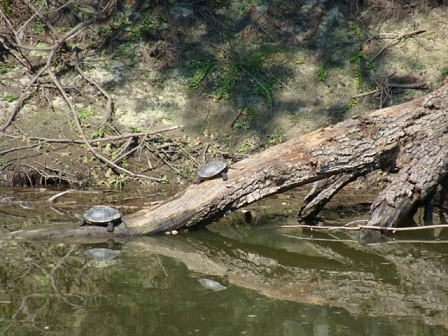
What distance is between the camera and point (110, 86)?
10008 millimetres

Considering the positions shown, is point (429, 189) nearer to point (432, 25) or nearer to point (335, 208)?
point (335, 208)

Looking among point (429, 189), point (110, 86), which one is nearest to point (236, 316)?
point (429, 189)

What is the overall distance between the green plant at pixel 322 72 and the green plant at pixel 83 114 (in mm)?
3357

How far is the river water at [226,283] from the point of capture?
4629mm

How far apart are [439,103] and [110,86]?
5.00 meters

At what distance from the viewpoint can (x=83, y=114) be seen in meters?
9.64

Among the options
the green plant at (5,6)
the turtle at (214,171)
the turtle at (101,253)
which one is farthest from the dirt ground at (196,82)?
the turtle at (101,253)

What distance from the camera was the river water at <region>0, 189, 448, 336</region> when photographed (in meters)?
4.63

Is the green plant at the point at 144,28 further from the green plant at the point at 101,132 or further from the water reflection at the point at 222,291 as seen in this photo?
the water reflection at the point at 222,291

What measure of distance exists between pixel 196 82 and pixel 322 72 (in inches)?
73.5

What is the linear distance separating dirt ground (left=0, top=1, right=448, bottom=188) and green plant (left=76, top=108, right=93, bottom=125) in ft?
0.05

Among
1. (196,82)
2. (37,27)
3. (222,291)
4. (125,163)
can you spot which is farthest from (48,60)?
(222,291)

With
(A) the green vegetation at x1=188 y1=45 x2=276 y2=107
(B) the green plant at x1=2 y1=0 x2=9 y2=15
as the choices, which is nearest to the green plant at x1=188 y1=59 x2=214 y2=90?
(A) the green vegetation at x1=188 y1=45 x2=276 y2=107

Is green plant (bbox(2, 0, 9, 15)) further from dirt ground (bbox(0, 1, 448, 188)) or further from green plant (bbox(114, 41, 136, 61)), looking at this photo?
green plant (bbox(114, 41, 136, 61))
